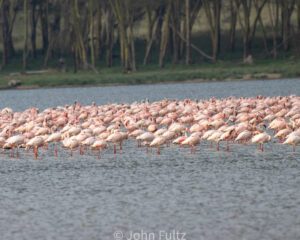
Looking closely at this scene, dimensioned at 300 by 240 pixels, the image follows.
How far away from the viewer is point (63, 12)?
73.8 metres

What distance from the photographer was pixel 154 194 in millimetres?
21500

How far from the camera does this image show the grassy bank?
61969 millimetres

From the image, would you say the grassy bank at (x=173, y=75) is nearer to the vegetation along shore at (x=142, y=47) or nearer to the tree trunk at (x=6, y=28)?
the vegetation along shore at (x=142, y=47)

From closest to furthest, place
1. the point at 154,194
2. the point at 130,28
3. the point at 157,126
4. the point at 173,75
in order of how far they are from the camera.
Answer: the point at 154,194 < the point at 157,126 < the point at 173,75 < the point at 130,28

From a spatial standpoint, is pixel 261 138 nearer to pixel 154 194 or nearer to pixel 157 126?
pixel 157 126

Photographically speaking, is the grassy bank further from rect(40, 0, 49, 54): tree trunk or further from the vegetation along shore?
rect(40, 0, 49, 54): tree trunk

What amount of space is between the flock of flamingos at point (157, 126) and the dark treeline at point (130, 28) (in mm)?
26987

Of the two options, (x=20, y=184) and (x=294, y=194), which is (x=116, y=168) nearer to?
(x=20, y=184)

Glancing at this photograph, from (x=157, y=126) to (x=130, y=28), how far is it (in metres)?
34.3

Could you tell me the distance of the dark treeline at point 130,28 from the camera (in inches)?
2621

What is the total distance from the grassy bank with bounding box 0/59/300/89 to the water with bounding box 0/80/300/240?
3252cm

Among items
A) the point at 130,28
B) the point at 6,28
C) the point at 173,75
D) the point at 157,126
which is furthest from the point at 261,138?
the point at 6,28

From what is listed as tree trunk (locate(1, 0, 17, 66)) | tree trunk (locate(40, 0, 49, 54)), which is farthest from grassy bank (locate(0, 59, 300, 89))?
tree trunk (locate(40, 0, 49, 54))

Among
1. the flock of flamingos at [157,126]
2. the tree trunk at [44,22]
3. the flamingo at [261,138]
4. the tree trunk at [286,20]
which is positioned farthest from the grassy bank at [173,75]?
the flamingo at [261,138]
